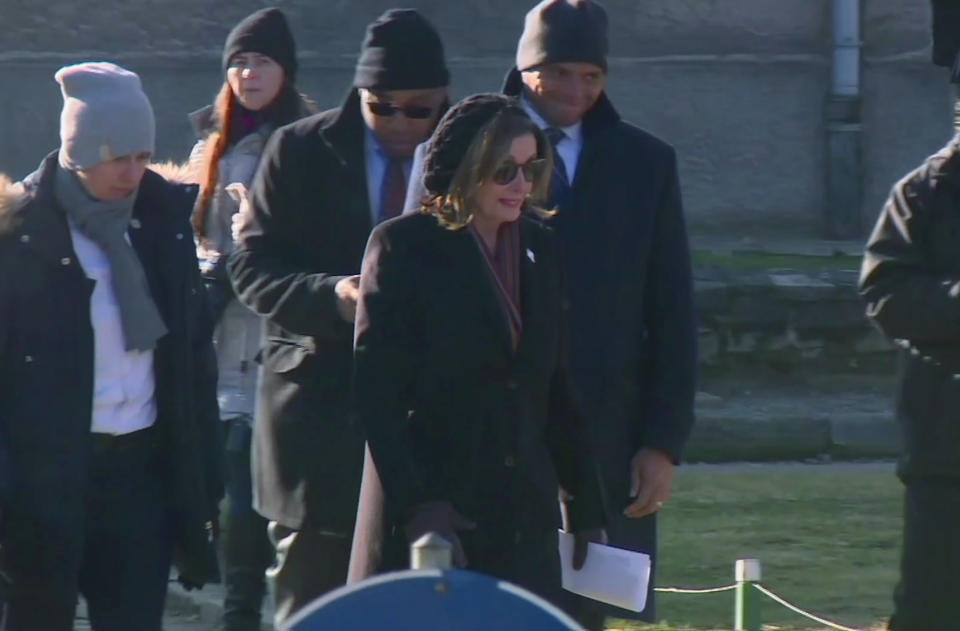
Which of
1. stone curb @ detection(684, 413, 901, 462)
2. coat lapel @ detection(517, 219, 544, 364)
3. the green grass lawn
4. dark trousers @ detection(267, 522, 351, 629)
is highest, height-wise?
coat lapel @ detection(517, 219, 544, 364)

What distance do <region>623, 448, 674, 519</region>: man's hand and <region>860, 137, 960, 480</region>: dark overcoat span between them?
2.18ft

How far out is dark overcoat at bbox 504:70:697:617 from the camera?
16.6ft

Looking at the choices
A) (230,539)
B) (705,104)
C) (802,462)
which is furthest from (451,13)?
(230,539)

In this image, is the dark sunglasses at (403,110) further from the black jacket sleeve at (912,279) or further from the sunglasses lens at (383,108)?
the black jacket sleeve at (912,279)

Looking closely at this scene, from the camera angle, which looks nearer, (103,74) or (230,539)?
(103,74)

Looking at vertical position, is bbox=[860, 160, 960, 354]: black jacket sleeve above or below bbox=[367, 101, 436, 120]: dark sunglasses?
below

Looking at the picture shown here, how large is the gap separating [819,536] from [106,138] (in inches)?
192

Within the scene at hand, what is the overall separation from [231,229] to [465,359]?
2774 millimetres

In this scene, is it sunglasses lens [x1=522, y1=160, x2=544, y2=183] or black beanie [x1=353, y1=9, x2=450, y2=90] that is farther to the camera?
black beanie [x1=353, y1=9, x2=450, y2=90]

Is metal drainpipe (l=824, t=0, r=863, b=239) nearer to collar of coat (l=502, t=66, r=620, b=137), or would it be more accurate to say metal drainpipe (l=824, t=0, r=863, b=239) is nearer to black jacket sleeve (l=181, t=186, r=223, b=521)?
collar of coat (l=502, t=66, r=620, b=137)

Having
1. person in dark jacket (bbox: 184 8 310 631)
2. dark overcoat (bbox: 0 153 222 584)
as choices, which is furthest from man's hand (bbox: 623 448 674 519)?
person in dark jacket (bbox: 184 8 310 631)

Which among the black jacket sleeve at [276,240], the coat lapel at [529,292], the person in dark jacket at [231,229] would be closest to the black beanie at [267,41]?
the person in dark jacket at [231,229]

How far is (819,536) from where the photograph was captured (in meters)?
8.98

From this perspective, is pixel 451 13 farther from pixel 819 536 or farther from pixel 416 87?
pixel 416 87
